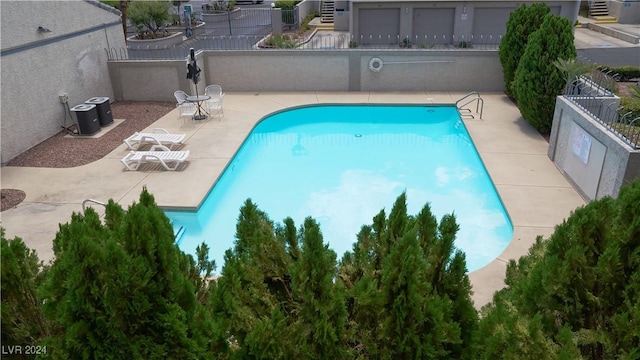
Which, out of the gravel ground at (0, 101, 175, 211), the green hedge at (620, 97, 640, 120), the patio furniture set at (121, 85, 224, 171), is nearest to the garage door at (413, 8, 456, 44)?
Result: the patio furniture set at (121, 85, 224, 171)

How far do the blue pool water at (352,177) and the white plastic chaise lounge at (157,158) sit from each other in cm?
108

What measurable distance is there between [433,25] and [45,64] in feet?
57.6

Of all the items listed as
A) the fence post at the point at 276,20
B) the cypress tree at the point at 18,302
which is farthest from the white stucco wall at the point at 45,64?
the fence post at the point at 276,20

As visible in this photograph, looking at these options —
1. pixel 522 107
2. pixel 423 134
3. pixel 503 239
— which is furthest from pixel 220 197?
pixel 522 107

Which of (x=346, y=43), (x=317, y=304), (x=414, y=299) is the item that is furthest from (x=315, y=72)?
(x=414, y=299)

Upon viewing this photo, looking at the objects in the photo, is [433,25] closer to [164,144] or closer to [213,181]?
[164,144]

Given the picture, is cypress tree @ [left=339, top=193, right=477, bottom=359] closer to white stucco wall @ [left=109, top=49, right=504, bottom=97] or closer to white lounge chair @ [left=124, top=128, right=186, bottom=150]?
white lounge chair @ [left=124, top=128, right=186, bottom=150]

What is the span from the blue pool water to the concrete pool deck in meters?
0.34

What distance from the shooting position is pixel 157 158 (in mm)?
10305

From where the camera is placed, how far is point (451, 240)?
305 cm

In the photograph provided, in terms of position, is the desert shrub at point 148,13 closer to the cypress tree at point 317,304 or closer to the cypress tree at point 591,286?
the cypress tree at point 317,304

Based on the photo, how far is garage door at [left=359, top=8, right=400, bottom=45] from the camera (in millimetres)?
23219

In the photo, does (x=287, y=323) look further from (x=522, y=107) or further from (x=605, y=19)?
(x=605, y=19)

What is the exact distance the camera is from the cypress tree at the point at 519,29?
42.9 feet
